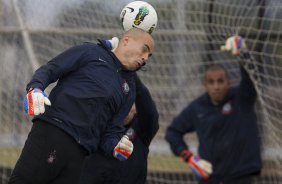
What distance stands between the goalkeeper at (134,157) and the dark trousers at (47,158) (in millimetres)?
573

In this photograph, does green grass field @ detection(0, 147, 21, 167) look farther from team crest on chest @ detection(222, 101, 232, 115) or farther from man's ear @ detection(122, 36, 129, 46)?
man's ear @ detection(122, 36, 129, 46)

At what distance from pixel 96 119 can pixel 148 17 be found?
0.65 meters

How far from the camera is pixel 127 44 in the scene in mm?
3975

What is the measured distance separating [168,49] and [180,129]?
3.04ft

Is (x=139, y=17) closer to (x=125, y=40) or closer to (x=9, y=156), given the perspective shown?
(x=125, y=40)

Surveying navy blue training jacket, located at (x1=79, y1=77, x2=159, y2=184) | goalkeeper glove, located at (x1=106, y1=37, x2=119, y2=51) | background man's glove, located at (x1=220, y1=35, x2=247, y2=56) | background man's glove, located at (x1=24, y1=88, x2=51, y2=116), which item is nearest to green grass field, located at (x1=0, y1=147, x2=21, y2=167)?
background man's glove, located at (x1=220, y1=35, x2=247, y2=56)

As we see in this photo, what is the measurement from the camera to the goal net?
593 centimetres

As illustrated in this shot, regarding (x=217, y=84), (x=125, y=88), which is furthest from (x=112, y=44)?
(x=217, y=84)

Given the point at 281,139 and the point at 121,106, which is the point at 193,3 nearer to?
the point at 281,139

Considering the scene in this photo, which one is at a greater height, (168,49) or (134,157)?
(134,157)

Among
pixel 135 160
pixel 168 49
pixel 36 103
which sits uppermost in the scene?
pixel 36 103

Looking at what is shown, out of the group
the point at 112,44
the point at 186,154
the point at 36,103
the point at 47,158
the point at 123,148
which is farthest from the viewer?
the point at 186,154

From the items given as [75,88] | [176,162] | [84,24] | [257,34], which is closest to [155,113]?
[75,88]

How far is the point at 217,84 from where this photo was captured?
580 centimetres
